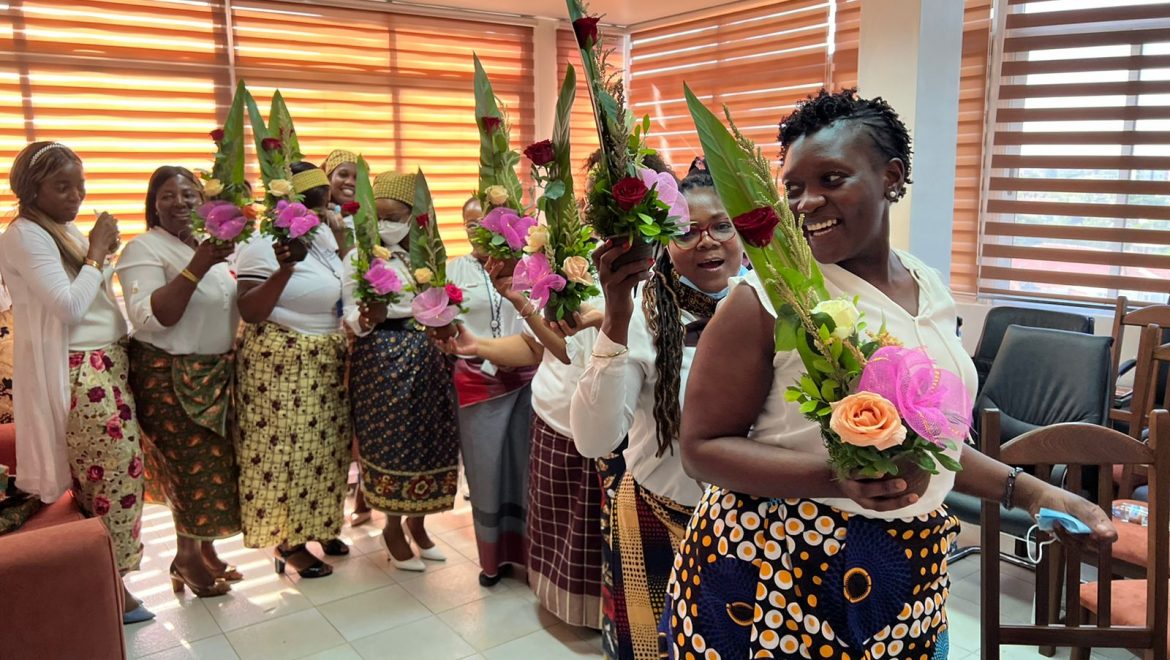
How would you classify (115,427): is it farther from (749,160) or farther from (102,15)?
(102,15)

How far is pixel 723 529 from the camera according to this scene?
3.95 feet

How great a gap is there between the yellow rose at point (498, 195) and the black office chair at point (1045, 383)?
6.18 feet

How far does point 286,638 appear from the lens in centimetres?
→ 289

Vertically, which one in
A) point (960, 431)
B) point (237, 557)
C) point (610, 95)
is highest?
point (610, 95)

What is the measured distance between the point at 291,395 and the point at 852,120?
2639 millimetres

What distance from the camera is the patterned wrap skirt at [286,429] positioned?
3203 millimetres

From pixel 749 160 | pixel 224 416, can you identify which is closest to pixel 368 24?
pixel 224 416

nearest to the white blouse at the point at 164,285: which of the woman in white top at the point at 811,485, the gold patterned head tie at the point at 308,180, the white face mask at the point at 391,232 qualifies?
the gold patterned head tie at the point at 308,180

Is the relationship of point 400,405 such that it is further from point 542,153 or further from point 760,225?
point 760,225

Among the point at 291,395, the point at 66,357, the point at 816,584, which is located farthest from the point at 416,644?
the point at 816,584

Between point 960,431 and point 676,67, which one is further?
point 676,67

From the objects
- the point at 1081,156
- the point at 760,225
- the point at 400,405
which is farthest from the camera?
the point at 1081,156

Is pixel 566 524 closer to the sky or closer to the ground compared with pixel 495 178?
closer to the ground

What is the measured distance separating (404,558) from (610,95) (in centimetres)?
267
